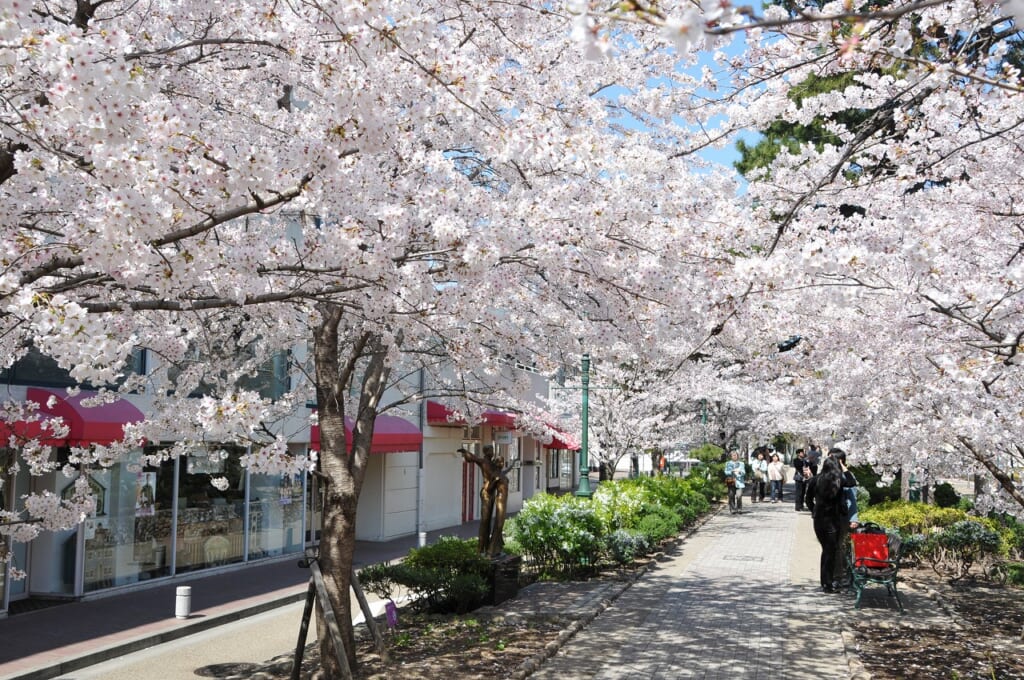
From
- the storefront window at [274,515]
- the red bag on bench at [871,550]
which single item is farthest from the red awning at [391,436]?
the red bag on bench at [871,550]

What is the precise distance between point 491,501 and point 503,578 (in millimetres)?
1078

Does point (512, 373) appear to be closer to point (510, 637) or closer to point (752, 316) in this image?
point (510, 637)

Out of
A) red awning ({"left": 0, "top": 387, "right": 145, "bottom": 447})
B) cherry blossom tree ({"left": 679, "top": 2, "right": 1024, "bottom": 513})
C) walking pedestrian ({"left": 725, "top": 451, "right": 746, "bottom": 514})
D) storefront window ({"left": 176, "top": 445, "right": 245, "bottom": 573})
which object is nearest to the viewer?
cherry blossom tree ({"left": 679, "top": 2, "right": 1024, "bottom": 513})

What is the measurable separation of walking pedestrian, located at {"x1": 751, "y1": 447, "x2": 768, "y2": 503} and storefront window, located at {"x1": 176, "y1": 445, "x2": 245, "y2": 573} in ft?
72.4

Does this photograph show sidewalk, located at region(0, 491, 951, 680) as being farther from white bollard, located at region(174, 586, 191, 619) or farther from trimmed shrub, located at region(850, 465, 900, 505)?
trimmed shrub, located at region(850, 465, 900, 505)

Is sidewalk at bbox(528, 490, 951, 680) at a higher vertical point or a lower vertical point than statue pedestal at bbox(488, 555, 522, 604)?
lower

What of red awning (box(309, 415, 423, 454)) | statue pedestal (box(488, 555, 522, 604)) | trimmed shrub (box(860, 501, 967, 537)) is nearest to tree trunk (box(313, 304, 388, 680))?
statue pedestal (box(488, 555, 522, 604))

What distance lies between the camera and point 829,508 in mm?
12359

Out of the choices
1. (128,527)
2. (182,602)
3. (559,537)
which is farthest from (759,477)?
(182,602)

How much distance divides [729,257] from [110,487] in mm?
10938

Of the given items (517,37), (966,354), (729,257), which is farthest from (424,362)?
(966,354)

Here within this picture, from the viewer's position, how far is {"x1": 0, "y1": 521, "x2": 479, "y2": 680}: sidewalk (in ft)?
31.6

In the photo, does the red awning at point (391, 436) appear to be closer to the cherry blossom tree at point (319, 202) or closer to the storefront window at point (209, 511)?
the storefront window at point (209, 511)

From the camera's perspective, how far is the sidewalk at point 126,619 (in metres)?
9.62
